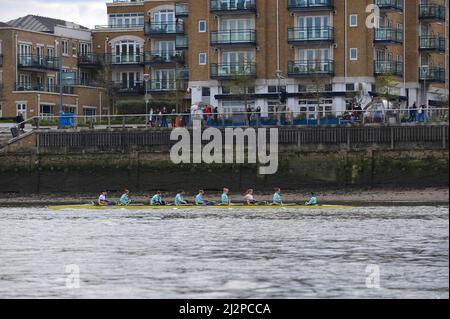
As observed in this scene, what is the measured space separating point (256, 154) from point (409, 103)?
26226mm

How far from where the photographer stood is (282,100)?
92000 mm

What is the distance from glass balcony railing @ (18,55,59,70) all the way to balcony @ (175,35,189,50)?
12.7 m

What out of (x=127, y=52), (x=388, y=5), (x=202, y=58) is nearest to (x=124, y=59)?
(x=127, y=52)

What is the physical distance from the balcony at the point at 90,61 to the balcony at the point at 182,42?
1218 centimetres

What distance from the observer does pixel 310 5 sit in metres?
91.3

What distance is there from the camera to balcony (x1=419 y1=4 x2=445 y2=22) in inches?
3780

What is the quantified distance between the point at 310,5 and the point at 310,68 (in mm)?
4872

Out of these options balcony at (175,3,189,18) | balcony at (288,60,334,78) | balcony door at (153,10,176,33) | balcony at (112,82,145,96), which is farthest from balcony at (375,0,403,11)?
balcony at (112,82,145,96)

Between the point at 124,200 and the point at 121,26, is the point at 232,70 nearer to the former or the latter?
the point at 121,26

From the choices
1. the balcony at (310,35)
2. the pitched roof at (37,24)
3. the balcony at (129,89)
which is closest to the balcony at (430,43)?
the balcony at (310,35)

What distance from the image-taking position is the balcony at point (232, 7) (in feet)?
305

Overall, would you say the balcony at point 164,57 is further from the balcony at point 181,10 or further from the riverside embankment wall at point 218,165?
the riverside embankment wall at point 218,165
